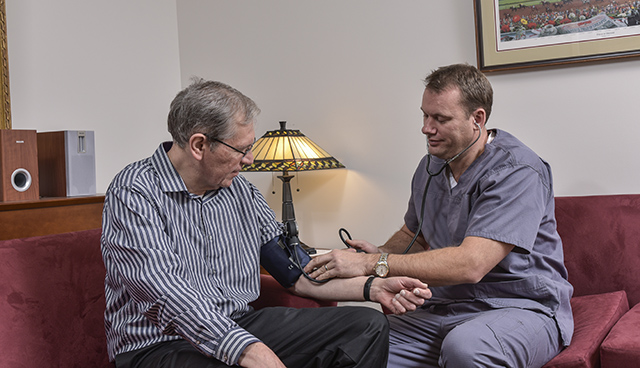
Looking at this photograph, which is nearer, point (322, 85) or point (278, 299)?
point (278, 299)

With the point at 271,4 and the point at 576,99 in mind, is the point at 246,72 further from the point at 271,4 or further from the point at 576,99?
the point at 576,99

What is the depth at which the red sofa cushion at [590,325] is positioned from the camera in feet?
4.94

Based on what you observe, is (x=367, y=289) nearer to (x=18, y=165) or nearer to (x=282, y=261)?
(x=282, y=261)

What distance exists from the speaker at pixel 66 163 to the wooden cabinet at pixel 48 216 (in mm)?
111

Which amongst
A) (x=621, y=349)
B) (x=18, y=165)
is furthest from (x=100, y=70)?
(x=621, y=349)

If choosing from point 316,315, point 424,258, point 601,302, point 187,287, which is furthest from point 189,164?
point 601,302

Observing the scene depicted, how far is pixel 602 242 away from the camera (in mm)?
2008

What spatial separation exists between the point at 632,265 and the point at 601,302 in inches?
7.6

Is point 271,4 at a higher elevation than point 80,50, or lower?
higher

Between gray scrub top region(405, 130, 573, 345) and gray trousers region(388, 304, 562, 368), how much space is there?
0.14ft

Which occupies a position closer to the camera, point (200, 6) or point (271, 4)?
point (271, 4)

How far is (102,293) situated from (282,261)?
537mm

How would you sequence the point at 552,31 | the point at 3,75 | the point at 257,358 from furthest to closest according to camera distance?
the point at 3,75, the point at 552,31, the point at 257,358

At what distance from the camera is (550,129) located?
2.34 metres
